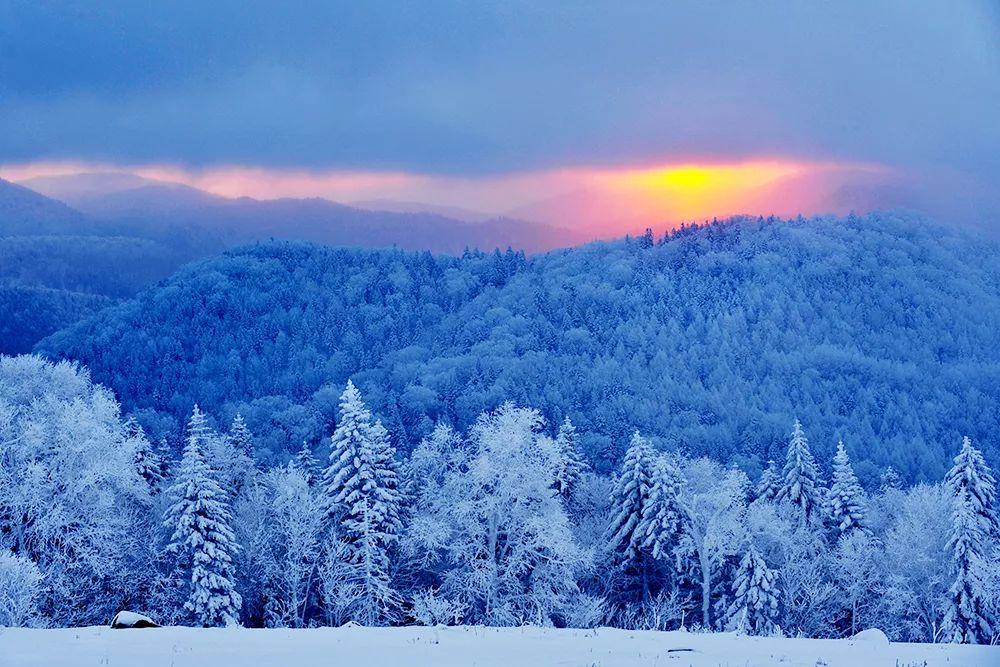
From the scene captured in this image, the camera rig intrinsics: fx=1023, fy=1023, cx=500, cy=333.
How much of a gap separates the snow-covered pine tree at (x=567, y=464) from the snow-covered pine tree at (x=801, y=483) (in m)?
11.3

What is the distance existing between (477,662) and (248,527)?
29140 millimetres

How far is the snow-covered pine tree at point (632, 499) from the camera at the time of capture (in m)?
48.2

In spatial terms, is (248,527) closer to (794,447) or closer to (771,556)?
(771,556)

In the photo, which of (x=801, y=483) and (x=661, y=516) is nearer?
(x=661, y=516)

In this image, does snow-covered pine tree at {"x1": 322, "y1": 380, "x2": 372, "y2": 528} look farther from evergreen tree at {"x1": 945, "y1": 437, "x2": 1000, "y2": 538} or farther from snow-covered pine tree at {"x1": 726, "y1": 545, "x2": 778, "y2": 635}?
evergreen tree at {"x1": 945, "y1": 437, "x2": 1000, "y2": 538}

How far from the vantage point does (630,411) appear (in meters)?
181

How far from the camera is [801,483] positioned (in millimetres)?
56812

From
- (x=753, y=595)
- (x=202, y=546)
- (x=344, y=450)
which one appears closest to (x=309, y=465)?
(x=344, y=450)

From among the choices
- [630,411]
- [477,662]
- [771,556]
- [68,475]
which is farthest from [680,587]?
[630,411]

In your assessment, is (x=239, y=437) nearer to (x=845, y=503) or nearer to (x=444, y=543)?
(x=444, y=543)

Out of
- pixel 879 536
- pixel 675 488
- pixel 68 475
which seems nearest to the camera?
pixel 68 475

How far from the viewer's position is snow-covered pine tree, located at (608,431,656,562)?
4819 centimetres

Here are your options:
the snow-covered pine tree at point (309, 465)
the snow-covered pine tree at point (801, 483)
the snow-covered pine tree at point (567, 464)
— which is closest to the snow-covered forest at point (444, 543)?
the snow-covered pine tree at point (801, 483)

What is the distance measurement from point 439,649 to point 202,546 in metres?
22.4
